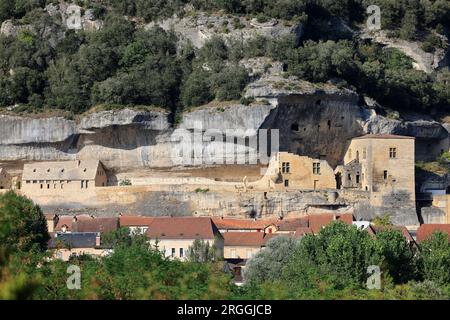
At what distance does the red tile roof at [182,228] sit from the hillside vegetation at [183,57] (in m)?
8.70

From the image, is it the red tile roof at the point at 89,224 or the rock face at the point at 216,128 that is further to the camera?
the rock face at the point at 216,128

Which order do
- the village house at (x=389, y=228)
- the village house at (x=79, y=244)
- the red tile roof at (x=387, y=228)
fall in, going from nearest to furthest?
the village house at (x=389, y=228)
the village house at (x=79, y=244)
the red tile roof at (x=387, y=228)

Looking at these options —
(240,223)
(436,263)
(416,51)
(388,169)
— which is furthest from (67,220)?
(436,263)

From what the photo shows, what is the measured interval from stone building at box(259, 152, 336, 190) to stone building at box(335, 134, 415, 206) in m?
1.12

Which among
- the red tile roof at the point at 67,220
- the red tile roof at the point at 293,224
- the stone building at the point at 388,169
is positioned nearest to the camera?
the red tile roof at the point at 293,224

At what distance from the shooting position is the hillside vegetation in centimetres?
7631

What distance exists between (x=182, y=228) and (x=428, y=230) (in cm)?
991

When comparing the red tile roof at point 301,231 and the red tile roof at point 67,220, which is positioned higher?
the red tile roof at point 67,220

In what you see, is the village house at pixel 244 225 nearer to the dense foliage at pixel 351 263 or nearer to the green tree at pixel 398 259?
the dense foliage at pixel 351 263

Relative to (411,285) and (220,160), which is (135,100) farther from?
(411,285)

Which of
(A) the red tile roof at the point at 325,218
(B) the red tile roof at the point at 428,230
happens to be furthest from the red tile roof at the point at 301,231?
(B) the red tile roof at the point at 428,230

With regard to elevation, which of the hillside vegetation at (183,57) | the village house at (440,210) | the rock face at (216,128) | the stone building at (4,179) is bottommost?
the village house at (440,210)

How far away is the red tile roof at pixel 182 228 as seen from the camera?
66188mm
